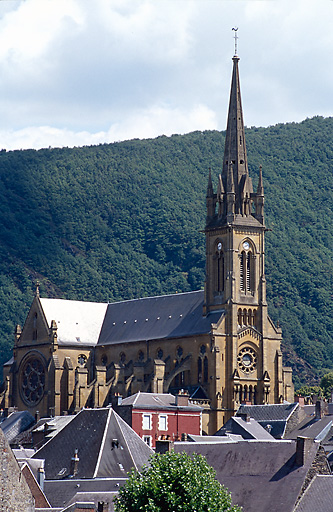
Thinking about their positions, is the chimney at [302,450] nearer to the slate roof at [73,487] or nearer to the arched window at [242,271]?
the slate roof at [73,487]

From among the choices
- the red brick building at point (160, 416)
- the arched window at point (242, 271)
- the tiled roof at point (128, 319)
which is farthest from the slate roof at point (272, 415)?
the tiled roof at point (128, 319)

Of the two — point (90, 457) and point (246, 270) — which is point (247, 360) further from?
point (90, 457)

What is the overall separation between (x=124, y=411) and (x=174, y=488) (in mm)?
45424

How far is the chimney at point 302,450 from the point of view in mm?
66312

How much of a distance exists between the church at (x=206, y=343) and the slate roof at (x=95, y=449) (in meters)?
38.3

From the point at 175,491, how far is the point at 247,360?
213 feet

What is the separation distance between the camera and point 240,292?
125 meters

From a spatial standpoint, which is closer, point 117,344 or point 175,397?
point 175,397

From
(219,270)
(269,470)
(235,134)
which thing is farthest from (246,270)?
(269,470)

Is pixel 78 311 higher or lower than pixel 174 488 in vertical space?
higher

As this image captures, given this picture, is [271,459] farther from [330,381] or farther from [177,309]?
[330,381]

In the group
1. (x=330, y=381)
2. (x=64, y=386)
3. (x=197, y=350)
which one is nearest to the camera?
(x=197, y=350)

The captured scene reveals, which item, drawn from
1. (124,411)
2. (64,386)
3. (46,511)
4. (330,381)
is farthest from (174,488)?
(330,381)

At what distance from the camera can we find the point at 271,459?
68.4 m
